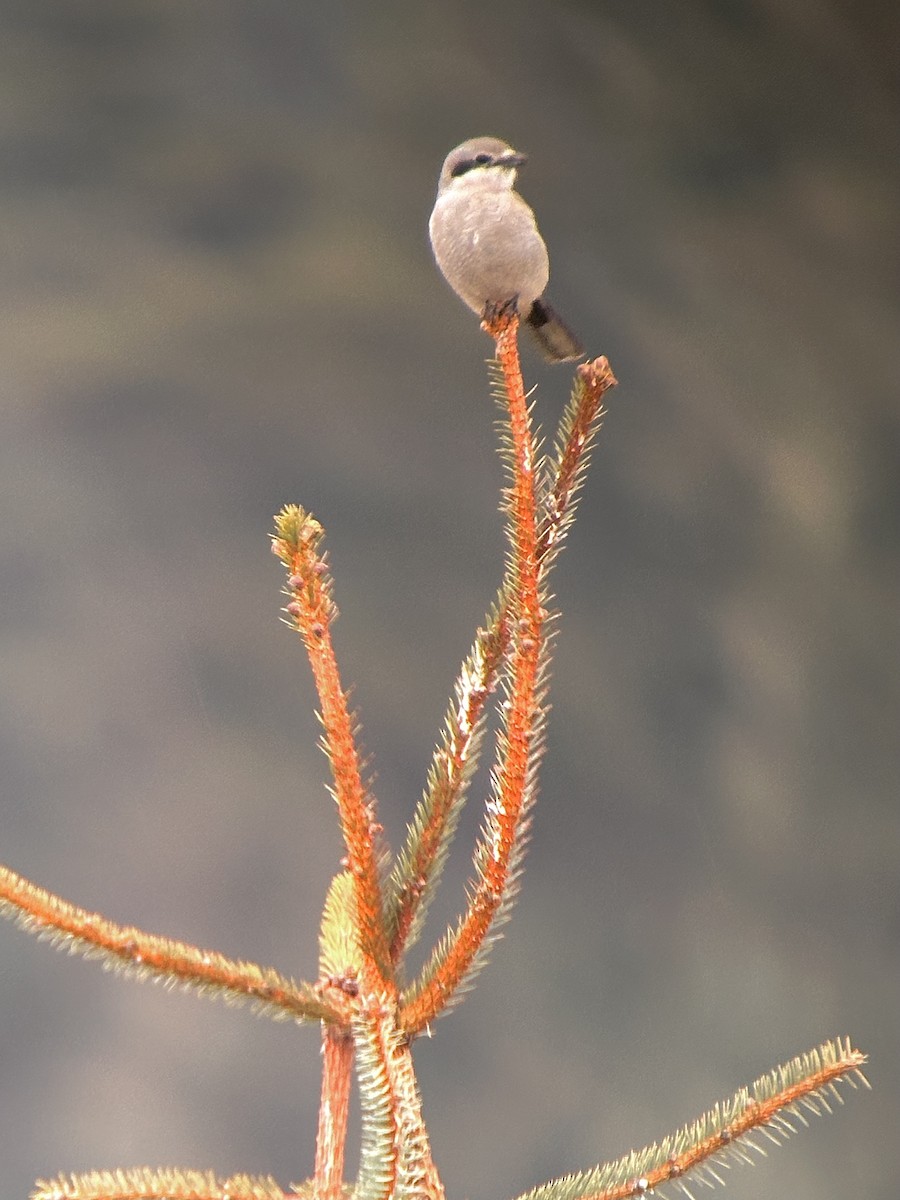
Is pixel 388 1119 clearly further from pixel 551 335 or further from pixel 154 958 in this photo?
pixel 551 335

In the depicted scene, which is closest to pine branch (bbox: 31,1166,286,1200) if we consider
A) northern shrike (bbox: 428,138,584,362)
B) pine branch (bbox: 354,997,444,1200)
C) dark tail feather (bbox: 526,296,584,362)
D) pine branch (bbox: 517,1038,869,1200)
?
pine branch (bbox: 354,997,444,1200)

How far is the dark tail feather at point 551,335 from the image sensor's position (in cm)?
121

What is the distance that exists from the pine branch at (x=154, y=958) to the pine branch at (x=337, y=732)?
0.17ft

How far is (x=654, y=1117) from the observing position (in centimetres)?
177

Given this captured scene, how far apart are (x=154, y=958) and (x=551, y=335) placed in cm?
83

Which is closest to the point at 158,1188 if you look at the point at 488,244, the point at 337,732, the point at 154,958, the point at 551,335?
the point at 154,958

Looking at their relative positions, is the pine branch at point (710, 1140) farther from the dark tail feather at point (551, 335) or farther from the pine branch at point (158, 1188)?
the dark tail feather at point (551, 335)

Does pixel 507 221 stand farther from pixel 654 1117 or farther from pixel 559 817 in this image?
pixel 654 1117

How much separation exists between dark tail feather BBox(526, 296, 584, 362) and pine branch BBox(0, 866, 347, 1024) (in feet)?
2.57

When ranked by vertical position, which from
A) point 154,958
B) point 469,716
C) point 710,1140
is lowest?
point 710,1140

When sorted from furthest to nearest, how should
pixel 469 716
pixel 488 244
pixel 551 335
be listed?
1. pixel 551 335
2. pixel 488 244
3. pixel 469 716

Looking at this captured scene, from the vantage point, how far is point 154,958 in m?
0.61

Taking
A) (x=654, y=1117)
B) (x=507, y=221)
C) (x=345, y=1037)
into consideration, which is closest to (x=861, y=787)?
(x=654, y=1117)

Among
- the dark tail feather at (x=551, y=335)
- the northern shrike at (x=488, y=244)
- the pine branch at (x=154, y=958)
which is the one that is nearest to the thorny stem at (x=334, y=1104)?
the pine branch at (x=154, y=958)
